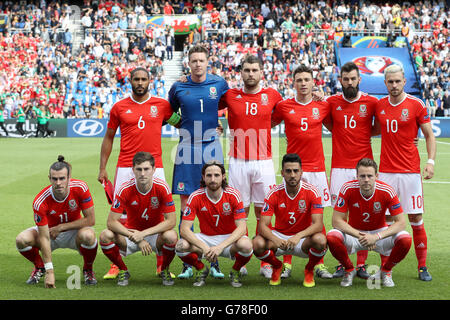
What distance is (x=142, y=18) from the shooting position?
34125 mm

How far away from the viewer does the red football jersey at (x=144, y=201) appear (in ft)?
19.2

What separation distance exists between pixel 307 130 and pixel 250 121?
627 mm

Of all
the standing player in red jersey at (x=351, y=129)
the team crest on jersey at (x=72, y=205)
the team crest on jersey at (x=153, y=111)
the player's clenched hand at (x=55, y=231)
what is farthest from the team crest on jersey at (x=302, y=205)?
the player's clenched hand at (x=55, y=231)

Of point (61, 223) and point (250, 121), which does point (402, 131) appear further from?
point (61, 223)

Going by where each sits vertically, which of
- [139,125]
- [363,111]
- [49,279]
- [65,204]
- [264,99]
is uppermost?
[264,99]

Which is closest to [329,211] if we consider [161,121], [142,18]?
[161,121]

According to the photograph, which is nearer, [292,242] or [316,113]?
[292,242]

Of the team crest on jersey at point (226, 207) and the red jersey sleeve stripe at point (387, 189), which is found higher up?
the red jersey sleeve stripe at point (387, 189)

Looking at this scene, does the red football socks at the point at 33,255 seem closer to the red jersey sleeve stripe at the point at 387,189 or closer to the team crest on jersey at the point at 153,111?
the team crest on jersey at the point at 153,111

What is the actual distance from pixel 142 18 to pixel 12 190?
931 inches

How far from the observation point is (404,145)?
20.8 feet

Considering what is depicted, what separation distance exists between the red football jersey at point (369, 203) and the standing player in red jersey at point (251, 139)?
3.33 feet

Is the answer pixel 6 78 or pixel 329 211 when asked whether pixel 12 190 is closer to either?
pixel 329 211

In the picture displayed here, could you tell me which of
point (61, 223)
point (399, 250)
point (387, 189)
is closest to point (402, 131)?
point (387, 189)
